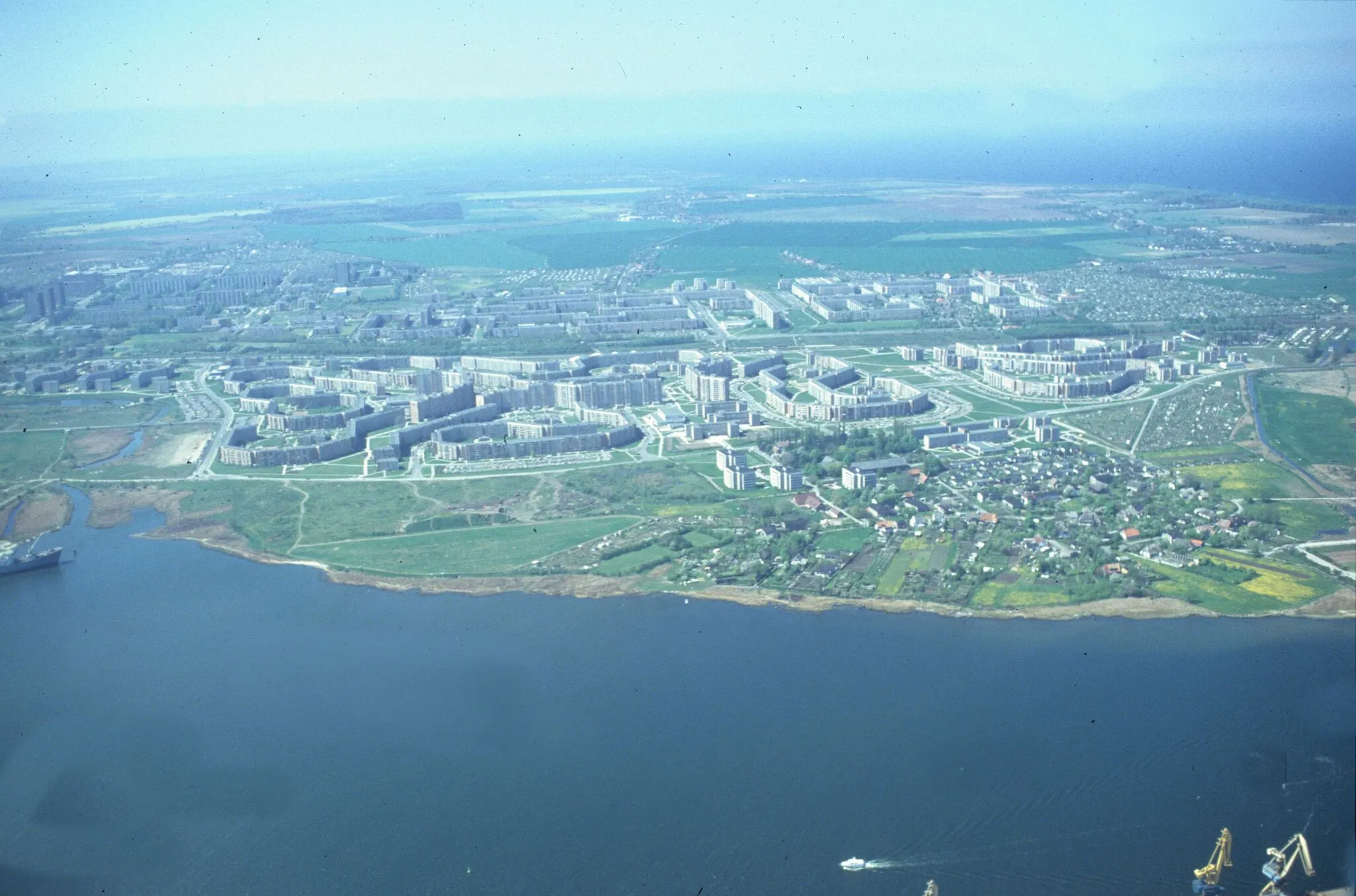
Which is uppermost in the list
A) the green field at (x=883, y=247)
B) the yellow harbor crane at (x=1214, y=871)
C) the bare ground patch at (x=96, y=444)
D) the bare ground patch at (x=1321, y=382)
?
the green field at (x=883, y=247)

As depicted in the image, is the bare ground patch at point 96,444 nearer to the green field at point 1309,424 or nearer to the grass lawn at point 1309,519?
the grass lawn at point 1309,519

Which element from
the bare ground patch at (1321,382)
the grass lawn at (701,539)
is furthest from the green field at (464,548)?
the bare ground patch at (1321,382)

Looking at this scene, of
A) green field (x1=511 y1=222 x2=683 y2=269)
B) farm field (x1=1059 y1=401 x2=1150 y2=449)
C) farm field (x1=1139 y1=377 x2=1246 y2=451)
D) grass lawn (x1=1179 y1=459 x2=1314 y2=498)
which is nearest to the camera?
grass lawn (x1=1179 y1=459 x2=1314 y2=498)

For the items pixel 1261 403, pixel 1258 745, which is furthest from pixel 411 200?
pixel 1258 745

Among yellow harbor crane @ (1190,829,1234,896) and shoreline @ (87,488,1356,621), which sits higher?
shoreline @ (87,488,1356,621)

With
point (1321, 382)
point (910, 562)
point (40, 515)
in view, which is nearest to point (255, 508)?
point (40, 515)

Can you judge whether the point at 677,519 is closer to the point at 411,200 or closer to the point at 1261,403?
the point at 1261,403

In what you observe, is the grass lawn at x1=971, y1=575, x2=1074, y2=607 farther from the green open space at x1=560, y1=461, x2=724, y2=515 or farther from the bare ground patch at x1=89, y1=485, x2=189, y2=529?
the bare ground patch at x1=89, y1=485, x2=189, y2=529

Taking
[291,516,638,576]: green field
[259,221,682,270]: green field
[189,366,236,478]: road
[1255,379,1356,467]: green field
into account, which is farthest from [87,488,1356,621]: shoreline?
[259,221,682,270]: green field
